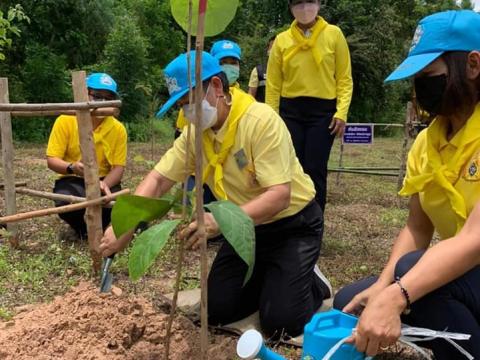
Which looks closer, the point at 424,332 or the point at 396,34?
the point at 424,332

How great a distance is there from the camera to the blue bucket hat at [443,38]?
63.7 inches

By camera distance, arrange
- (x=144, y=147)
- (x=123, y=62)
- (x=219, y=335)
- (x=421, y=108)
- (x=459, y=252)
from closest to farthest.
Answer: (x=459, y=252) → (x=421, y=108) → (x=219, y=335) → (x=144, y=147) → (x=123, y=62)

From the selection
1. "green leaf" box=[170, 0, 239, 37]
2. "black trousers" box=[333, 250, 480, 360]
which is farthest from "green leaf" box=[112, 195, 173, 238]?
"black trousers" box=[333, 250, 480, 360]

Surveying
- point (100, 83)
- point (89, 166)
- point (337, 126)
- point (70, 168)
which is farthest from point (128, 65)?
point (89, 166)

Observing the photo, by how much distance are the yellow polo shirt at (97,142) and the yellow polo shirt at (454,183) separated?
2.27 metres

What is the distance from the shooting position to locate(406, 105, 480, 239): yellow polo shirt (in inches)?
66.6

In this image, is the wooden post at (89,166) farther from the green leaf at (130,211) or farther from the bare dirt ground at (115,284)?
the green leaf at (130,211)

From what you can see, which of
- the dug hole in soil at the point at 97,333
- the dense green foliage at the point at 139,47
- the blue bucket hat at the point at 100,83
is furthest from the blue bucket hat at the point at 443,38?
the dense green foliage at the point at 139,47

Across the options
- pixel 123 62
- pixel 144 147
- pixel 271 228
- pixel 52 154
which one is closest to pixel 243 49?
pixel 123 62

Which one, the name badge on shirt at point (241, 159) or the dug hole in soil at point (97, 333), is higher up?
the name badge on shirt at point (241, 159)

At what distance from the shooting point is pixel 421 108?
1.83 meters

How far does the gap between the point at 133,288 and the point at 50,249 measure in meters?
0.93

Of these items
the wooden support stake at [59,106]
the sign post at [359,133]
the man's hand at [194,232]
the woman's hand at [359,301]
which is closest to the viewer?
the man's hand at [194,232]

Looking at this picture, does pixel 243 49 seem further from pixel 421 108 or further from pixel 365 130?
pixel 421 108
